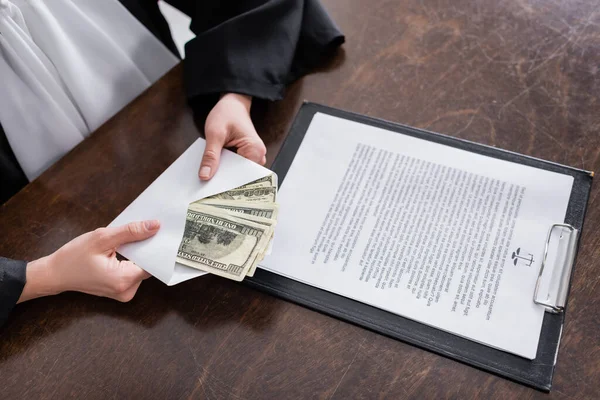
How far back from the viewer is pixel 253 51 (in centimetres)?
98

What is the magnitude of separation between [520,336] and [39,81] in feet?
2.91

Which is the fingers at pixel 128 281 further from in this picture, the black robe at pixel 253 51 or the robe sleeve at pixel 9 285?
the black robe at pixel 253 51

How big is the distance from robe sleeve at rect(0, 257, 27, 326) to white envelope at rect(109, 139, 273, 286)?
0.14 meters

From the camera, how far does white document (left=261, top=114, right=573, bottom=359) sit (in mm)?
705

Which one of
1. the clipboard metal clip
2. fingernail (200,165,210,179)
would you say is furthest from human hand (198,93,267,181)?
the clipboard metal clip

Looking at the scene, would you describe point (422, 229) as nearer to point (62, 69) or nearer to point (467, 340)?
point (467, 340)

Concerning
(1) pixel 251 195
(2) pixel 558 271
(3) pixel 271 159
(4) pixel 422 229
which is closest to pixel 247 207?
(1) pixel 251 195

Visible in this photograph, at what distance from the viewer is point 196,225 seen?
2.59 feet

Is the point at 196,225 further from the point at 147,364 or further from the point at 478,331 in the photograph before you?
the point at 478,331

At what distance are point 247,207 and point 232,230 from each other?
0.04 meters

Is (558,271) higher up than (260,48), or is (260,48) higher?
(260,48)

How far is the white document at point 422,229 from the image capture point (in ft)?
2.31

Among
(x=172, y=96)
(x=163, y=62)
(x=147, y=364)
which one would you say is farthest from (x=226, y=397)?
(x=163, y=62)

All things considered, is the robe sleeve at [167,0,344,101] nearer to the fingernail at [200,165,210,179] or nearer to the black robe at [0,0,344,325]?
the black robe at [0,0,344,325]
